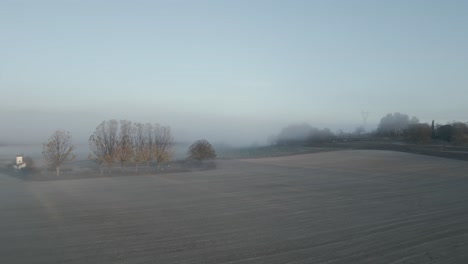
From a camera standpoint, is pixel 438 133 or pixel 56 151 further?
pixel 438 133

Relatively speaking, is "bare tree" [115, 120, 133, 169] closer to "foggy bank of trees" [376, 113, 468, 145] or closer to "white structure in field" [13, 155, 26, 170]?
"white structure in field" [13, 155, 26, 170]

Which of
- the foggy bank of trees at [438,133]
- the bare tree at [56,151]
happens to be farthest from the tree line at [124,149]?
the foggy bank of trees at [438,133]

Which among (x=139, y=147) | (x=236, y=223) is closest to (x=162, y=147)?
(x=139, y=147)

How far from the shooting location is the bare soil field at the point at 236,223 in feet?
29.6

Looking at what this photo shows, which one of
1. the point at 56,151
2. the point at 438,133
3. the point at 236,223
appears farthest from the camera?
the point at 438,133

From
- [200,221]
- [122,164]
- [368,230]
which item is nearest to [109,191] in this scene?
[200,221]

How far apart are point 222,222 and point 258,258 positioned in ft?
13.3

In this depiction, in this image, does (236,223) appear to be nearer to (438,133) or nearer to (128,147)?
(128,147)

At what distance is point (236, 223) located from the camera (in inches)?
493

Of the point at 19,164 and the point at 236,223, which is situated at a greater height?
the point at 19,164

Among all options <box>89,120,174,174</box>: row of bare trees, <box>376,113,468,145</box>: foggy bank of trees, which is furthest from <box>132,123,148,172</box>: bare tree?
<box>376,113,468,145</box>: foggy bank of trees

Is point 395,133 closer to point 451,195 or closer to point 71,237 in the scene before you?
point 451,195

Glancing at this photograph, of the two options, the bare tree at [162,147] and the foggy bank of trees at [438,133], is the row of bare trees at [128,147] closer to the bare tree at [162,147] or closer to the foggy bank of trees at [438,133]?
the bare tree at [162,147]

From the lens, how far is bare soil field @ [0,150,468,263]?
9031 mm
